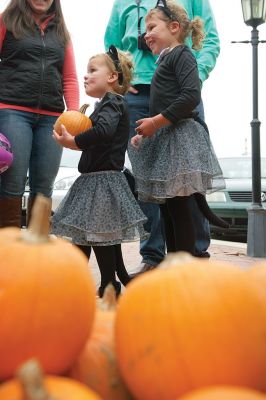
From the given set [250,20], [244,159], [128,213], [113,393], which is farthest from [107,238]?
[244,159]

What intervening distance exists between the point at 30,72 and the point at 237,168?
20.1ft

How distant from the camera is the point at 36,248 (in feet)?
2.62

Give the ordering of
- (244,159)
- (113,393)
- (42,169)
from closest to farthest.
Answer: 1. (113,393)
2. (42,169)
3. (244,159)

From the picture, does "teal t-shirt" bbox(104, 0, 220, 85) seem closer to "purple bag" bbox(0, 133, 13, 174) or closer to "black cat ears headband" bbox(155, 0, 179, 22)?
"black cat ears headband" bbox(155, 0, 179, 22)

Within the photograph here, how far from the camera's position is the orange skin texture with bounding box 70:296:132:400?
81 centimetres

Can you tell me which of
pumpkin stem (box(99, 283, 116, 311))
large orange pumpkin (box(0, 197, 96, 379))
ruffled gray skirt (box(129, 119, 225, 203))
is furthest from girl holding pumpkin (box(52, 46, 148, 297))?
large orange pumpkin (box(0, 197, 96, 379))

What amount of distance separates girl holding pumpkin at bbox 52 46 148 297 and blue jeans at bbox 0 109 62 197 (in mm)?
242

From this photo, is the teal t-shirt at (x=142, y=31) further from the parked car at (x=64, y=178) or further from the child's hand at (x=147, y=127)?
the parked car at (x=64, y=178)

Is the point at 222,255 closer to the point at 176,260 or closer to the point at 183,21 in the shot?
the point at 183,21

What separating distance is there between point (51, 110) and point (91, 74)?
0.35 m

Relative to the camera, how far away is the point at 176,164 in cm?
295

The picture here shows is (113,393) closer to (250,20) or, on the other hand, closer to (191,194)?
(191,194)

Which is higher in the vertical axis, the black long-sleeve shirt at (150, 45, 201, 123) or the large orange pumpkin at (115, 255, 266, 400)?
the black long-sleeve shirt at (150, 45, 201, 123)

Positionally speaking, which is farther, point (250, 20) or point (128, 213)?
point (250, 20)
